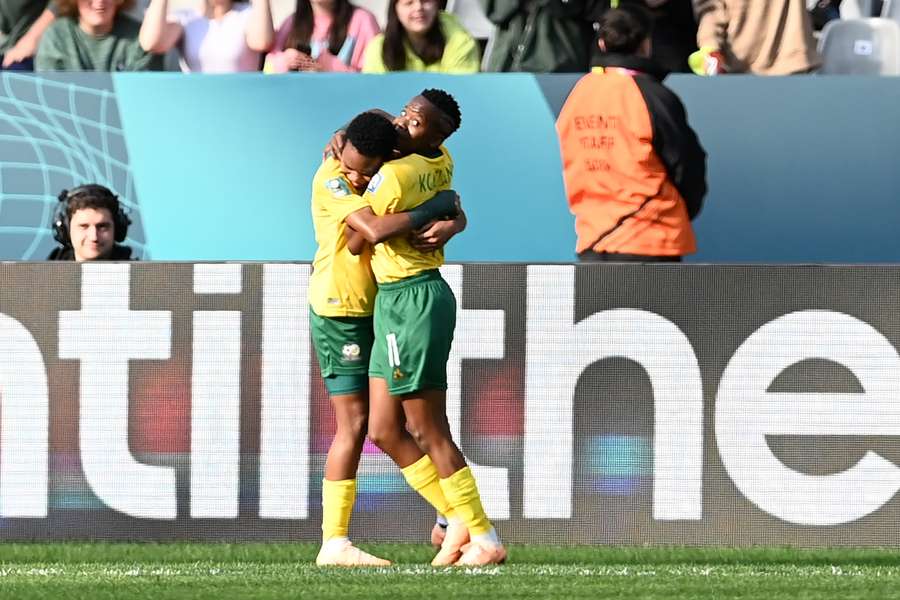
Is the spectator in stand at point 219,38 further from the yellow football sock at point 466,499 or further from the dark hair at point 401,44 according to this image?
the yellow football sock at point 466,499

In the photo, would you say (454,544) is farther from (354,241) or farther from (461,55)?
(461,55)

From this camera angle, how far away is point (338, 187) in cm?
671

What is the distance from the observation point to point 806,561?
7.16m

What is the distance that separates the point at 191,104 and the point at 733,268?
3111mm

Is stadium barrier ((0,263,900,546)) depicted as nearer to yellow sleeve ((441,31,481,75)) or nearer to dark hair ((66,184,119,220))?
dark hair ((66,184,119,220))

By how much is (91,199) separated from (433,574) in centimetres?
300

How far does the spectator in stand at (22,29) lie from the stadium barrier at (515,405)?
2.56 meters

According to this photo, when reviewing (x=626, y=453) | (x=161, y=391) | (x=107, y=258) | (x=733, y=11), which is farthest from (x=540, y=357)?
(x=733, y=11)

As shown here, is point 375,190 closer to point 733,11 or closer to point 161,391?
point 161,391

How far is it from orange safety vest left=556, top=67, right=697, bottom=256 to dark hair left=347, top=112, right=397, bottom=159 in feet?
6.23

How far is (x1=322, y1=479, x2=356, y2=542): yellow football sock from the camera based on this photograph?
22.5 ft

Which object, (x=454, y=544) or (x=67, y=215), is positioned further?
(x=67, y=215)

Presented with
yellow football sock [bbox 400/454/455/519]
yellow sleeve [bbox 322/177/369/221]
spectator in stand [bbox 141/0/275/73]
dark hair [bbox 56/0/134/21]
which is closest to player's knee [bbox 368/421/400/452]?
yellow football sock [bbox 400/454/455/519]

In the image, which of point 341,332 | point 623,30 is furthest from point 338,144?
point 623,30
